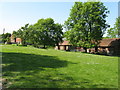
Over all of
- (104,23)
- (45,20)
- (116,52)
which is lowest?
(116,52)

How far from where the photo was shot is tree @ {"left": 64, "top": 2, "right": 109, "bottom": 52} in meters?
36.6

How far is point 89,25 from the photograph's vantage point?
1533 inches

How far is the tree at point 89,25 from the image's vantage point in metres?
36.6

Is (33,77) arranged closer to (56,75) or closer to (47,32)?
(56,75)

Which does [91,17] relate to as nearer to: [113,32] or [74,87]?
[113,32]

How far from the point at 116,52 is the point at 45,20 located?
111 ft

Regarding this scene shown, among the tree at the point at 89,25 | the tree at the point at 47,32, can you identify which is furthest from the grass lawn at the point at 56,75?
the tree at the point at 47,32

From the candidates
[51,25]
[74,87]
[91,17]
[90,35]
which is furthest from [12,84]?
[51,25]

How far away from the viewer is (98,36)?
36.5 metres

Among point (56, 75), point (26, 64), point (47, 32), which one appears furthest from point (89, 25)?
point (56, 75)

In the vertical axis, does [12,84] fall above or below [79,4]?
below

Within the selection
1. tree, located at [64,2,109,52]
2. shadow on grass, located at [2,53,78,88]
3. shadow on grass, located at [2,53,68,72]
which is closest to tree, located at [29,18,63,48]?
tree, located at [64,2,109,52]

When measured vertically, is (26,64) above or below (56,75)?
above

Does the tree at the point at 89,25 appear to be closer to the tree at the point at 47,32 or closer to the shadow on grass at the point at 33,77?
the tree at the point at 47,32
